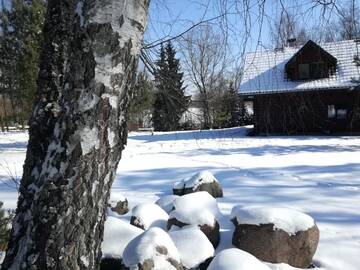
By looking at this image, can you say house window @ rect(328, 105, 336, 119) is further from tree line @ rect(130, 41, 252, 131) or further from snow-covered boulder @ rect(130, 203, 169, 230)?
tree line @ rect(130, 41, 252, 131)

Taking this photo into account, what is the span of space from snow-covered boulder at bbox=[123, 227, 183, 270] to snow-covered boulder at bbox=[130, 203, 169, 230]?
1.40 meters

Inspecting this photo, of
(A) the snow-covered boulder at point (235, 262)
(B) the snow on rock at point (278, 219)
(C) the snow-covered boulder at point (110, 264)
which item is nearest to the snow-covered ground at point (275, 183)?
(B) the snow on rock at point (278, 219)

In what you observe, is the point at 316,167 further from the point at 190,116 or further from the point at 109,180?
the point at 109,180

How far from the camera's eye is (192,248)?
414cm

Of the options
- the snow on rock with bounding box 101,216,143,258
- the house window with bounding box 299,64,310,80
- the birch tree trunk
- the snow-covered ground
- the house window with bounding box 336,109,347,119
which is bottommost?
the snow-covered ground

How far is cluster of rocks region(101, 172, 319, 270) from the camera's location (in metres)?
3.59

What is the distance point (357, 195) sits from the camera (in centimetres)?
744

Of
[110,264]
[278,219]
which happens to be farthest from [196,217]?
[110,264]

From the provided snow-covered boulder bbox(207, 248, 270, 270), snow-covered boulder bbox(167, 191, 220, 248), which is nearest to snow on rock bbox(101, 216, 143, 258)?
snow-covered boulder bbox(167, 191, 220, 248)

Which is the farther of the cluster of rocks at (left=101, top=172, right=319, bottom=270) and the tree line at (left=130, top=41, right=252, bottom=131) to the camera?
the tree line at (left=130, top=41, right=252, bottom=131)

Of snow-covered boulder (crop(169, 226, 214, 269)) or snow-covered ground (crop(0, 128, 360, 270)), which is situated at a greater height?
snow-covered boulder (crop(169, 226, 214, 269))

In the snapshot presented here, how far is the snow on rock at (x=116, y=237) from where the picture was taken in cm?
399

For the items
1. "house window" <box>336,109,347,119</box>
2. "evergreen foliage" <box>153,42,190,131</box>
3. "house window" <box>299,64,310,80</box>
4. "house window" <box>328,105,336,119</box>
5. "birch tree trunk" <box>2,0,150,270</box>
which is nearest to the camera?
"birch tree trunk" <box>2,0,150,270</box>

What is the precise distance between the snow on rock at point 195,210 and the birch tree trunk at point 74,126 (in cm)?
329
